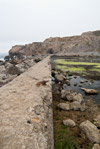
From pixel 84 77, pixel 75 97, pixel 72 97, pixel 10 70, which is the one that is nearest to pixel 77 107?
pixel 75 97

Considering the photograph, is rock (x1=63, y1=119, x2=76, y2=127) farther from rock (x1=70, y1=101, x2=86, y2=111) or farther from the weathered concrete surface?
the weathered concrete surface

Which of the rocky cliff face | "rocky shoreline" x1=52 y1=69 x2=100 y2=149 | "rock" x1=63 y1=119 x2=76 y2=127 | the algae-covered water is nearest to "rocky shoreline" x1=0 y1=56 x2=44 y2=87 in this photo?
the algae-covered water

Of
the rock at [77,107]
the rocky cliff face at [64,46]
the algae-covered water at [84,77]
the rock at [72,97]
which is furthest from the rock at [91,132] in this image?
the rocky cliff face at [64,46]

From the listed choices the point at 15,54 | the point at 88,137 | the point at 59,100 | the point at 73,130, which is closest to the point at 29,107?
the point at 73,130

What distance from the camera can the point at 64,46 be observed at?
87375 millimetres

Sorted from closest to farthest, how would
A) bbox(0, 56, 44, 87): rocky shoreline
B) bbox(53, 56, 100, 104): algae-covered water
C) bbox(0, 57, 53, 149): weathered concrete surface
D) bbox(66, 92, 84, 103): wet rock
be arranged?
bbox(0, 57, 53, 149): weathered concrete surface, bbox(66, 92, 84, 103): wet rock, bbox(53, 56, 100, 104): algae-covered water, bbox(0, 56, 44, 87): rocky shoreline

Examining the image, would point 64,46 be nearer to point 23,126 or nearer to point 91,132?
point 91,132

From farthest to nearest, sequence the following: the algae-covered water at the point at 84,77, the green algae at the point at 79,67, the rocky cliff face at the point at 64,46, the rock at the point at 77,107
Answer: the rocky cliff face at the point at 64,46 < the green algae at the point at 79,67 < the algae-covered water at the point at 84,77 < the rock at the point at 77,107

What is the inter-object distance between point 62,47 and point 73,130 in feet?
286

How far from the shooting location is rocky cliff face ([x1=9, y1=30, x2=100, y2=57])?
7950cm

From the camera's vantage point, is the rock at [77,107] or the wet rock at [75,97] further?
the wet rock at [75,97]

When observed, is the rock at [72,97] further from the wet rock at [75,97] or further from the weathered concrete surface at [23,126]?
the weathered concrete surface at [23,126]

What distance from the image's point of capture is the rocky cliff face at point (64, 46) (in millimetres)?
79500

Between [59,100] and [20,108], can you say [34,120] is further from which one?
[59,100]
